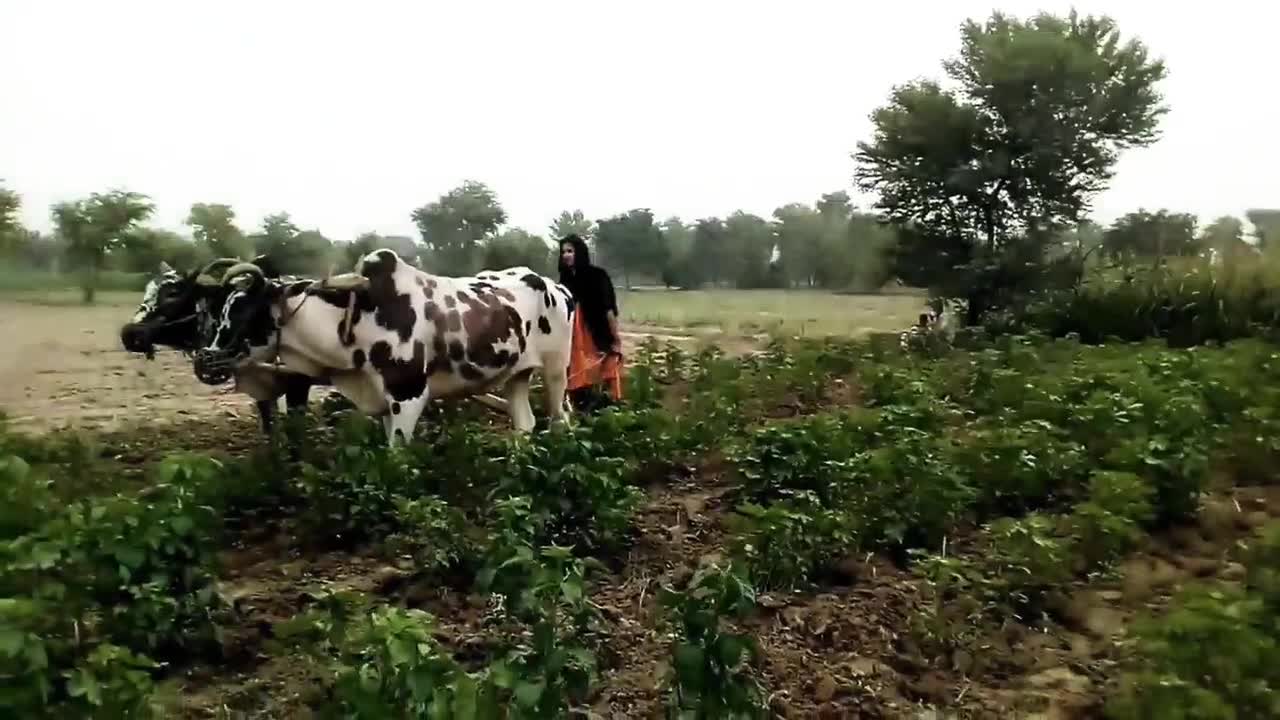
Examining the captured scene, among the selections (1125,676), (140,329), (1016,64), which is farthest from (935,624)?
(1016,64)

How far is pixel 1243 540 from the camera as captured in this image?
4078mm

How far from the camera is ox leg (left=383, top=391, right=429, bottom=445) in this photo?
518cm

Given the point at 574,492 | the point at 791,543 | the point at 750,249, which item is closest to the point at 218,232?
the point at 574,492

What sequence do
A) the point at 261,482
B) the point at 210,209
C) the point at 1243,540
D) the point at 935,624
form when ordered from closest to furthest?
the point at 935,624 → the point at 1243,540 → the point at 261,482 → the point at 210,209

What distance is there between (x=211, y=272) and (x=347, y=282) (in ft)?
3.16

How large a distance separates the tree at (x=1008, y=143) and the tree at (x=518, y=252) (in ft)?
22.6

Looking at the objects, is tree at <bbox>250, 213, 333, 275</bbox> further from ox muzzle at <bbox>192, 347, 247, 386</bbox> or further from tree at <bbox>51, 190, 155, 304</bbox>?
ox muzzle at <bbox>192, 347, 247, 386</bbox>

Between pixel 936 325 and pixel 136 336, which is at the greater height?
pixel 136 336

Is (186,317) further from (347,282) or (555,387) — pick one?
(555,387)

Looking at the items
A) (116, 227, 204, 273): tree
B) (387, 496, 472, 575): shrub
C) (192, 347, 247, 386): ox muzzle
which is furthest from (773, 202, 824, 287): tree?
(387, 496, 472, 575): shrub

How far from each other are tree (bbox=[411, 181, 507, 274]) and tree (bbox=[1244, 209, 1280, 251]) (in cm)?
882

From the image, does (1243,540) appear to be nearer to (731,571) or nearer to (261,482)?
(731,571)

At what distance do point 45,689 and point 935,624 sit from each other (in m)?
2.41

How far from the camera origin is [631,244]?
10180 millimetres
